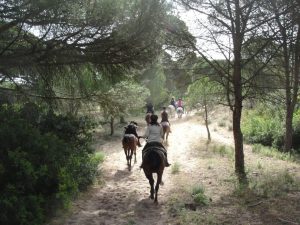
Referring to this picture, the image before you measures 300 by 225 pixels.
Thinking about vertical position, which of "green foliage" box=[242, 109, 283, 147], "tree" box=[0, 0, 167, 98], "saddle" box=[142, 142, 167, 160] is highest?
"tree" box=[0, 0, 167, 98]

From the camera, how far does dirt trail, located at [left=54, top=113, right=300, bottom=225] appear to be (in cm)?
998

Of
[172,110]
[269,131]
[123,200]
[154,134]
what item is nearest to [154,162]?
[154,134]

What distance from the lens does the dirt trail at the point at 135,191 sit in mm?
9977

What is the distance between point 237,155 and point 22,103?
7.21 m

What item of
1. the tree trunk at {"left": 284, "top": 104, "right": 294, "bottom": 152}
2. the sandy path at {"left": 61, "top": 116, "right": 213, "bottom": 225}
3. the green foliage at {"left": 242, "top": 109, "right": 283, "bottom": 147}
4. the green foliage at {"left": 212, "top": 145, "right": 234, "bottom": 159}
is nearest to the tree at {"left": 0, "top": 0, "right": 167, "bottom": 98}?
the sandy path at {"left": 61, "top": 116, "right": 213, "bottom": 225}

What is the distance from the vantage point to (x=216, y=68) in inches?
529

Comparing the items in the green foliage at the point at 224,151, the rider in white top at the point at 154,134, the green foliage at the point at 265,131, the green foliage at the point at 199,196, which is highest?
the rider in white top at the point at 154,134

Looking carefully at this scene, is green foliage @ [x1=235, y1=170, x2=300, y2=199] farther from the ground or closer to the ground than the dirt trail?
farther from the ground

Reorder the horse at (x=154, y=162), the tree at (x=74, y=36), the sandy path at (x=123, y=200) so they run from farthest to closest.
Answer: the horse at (x=154, y=162) → the tree at (x=74, y=36) → the sandy path at (x=123, y=200)

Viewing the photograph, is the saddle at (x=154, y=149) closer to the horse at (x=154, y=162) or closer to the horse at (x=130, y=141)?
the horse at (x=154, y=162)

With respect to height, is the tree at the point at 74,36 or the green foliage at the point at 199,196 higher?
the tree at the point at 74,36

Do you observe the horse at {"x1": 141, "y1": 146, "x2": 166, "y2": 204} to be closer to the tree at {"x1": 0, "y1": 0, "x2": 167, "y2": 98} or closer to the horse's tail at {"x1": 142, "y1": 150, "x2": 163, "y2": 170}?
the horse's tail at {"x1": 142, "y1": 150, "x2": 163, "y2": 170}

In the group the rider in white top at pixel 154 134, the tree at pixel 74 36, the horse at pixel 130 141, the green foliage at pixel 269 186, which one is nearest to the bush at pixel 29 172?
the tree at pixel 74 36

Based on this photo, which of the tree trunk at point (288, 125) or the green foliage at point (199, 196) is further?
the tree trunk at point (288, 125)
